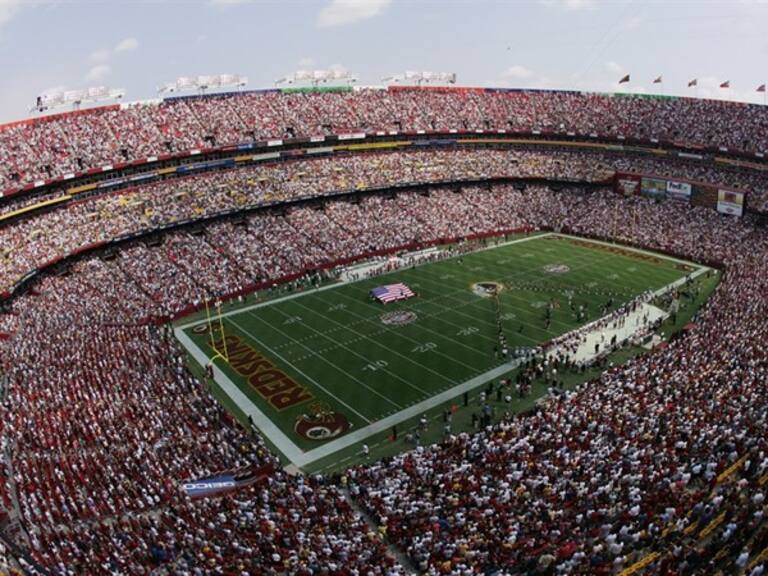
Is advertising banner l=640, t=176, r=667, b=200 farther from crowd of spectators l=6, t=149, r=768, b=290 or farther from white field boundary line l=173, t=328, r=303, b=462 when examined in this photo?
white field boundary line l=173, t=328, r=303, b=462

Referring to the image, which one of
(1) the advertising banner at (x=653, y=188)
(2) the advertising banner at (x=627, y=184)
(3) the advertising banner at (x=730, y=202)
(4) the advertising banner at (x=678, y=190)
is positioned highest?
(2) the advertising banner at (x=627, y=184)

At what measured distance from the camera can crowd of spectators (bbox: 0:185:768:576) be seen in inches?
592

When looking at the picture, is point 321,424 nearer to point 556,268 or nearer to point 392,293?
point 392,293

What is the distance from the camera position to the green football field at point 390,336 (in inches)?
1117

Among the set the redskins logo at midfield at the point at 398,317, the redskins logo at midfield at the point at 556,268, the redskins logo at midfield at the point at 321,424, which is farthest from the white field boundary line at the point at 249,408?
the redskins logo at midfield at the point at 556,268

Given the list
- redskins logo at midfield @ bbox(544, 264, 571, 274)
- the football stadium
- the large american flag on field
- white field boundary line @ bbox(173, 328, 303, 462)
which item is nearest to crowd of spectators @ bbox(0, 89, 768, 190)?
the football stadium

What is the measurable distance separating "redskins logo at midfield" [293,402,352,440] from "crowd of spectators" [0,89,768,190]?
3279 cm

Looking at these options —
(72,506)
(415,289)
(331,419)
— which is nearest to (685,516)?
(331,419)

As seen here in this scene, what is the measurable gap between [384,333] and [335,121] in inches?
1431

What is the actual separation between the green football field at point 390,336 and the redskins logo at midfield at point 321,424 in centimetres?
5

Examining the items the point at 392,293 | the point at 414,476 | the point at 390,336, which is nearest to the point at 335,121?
the point at 392,293

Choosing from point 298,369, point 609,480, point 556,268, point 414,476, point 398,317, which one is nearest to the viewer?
point 609,480

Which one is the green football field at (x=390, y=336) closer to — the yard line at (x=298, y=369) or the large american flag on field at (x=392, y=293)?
the yard line at (x=298, y=369)

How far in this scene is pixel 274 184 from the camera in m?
57.7
